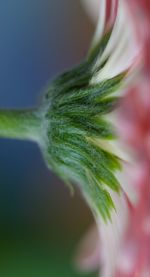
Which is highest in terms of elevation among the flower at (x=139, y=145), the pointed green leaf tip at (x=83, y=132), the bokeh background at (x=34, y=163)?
Answer: the bokeh background at (x=34, y=163)

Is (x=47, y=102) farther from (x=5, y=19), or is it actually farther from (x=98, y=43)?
(x=5, y=19)

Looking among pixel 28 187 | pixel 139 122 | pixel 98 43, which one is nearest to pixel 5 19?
pixel 28 187

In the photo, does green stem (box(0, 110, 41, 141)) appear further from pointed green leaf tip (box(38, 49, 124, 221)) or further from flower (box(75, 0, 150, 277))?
flower (box(75, 0, 150, 277))

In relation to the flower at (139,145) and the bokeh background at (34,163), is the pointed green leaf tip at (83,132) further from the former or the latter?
the bokeh background at (34,163)

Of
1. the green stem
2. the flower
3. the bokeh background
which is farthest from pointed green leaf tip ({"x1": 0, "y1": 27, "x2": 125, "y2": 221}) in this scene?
the bokeh background

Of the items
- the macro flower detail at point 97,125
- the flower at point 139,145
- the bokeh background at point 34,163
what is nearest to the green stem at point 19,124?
the macro flower detail at point 97,125

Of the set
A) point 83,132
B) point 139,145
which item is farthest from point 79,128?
point 139,145

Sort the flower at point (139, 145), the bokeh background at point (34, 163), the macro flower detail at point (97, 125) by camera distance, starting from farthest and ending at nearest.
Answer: the bokeh background at point (34, 163) < the macro flower detail at point (97, 125) < the flower at point (139, 145)
